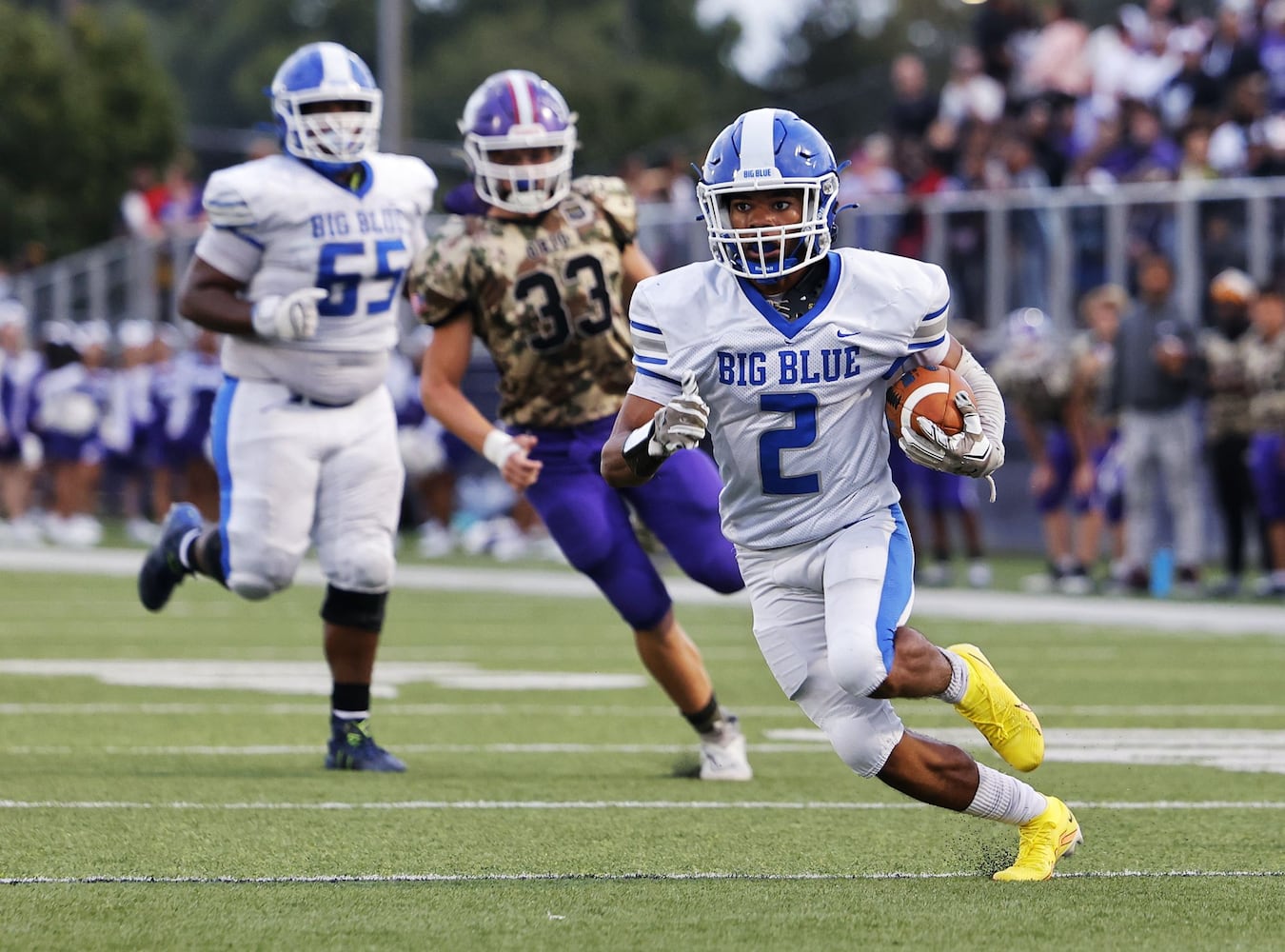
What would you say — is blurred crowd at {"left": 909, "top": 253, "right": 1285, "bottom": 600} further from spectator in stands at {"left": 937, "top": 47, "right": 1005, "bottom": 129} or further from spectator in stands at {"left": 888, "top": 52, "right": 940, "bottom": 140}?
spectator in stands at {"left": 888, "top": 52, "right": 940, "bottom": 140}

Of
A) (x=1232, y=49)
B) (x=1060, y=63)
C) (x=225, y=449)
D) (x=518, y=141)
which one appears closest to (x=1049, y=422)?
(x=1232, y=49)

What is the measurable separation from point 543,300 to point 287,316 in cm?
69

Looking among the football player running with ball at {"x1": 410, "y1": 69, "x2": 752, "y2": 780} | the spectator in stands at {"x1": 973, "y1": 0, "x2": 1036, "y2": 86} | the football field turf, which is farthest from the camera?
the spectator in stands at {"x1": 973, "y1": 0, "x2": 1036, "y2": 86}

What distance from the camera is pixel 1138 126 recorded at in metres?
15.3

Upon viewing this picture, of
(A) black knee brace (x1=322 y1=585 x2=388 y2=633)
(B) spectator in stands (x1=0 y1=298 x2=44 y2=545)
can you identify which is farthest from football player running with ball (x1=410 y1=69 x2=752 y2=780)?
(B) spectator in stands (x1=0 y1=298 x2=44 y2=545)

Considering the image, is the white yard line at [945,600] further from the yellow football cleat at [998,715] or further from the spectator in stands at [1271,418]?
the yellow football cleat at [998,715]

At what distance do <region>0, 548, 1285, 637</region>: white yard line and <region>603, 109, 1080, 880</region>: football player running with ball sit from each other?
605cm

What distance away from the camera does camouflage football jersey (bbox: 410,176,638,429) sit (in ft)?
20.9

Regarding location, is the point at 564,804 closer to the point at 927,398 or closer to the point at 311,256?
the point at 927,398

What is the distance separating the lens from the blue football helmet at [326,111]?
646 centimetres

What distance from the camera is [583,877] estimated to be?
454 cm

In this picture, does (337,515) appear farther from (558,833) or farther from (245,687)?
(245,687)

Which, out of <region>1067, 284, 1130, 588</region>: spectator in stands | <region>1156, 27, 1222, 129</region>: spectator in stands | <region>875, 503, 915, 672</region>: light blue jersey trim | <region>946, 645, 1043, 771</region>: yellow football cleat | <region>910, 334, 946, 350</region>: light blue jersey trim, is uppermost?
<region>1156, 27, 1222, 129</region>: spectator in stands

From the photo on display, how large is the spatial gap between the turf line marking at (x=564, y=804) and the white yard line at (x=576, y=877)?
35.9 inches
